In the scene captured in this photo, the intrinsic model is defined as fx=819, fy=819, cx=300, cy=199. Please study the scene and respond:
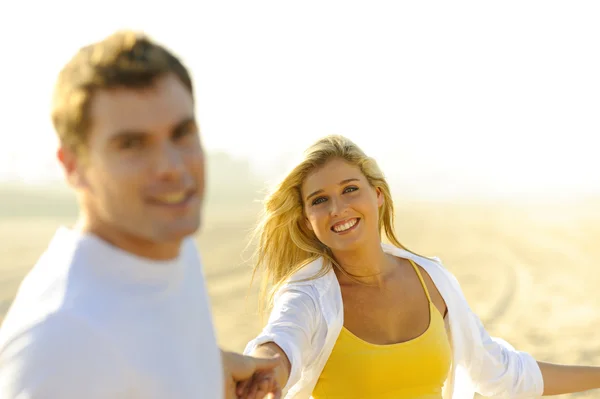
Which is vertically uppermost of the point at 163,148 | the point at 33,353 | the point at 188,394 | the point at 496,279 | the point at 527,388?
the point at 163,148

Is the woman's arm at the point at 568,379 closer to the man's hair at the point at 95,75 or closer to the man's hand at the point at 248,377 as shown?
the man's hand at the point at 248,377

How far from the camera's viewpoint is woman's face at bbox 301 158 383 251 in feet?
12.4

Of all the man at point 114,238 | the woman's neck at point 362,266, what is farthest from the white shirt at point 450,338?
the man at point 114,238

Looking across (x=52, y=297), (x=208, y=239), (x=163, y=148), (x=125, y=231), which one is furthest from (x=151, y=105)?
(x=208, y=239)

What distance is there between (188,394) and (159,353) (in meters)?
0.13

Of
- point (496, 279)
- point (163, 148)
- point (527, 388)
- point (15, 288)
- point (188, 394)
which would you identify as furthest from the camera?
point (496, 279)

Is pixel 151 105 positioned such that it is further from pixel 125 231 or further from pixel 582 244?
pixel 582 244

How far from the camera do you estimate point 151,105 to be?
1.56 metres

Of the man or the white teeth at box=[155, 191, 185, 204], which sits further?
the white teeth at box=[155, 191, 185, 204]

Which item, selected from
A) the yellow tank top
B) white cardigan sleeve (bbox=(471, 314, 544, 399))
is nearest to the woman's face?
the yellow tank top

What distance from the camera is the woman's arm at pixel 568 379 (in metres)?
3.77

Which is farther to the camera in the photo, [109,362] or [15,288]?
[15,288]

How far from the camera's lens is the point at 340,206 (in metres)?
3.75

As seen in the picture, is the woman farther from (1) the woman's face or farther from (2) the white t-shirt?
(2) the white t-shirt
